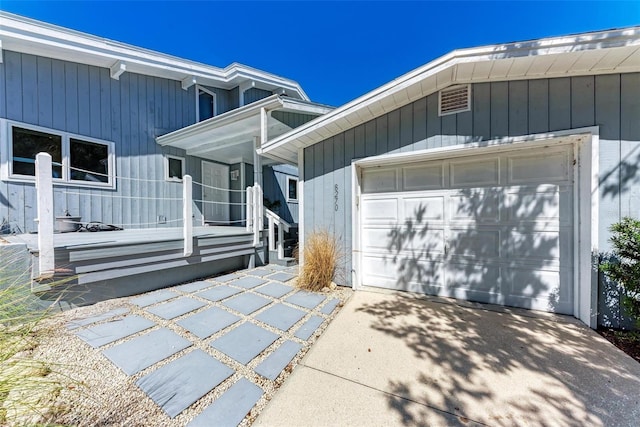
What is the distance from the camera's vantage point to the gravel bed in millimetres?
1553

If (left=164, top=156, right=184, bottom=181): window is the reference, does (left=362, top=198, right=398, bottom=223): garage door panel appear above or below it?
below

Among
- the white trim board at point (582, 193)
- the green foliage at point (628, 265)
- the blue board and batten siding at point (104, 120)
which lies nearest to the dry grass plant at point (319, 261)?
the white trim board at point (582, 193)

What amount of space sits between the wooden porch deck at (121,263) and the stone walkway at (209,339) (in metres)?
0.36

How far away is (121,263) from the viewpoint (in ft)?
11.4

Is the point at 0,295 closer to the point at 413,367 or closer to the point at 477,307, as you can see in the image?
the point at 413,367

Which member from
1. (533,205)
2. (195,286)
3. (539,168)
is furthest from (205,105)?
(533,205)

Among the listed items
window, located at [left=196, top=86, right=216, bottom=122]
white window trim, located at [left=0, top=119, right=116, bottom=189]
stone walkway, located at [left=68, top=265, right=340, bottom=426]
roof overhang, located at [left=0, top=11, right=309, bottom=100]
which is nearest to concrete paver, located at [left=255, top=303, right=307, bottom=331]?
stone walkway, located at [left=68, top=265, right=340, bottom=426]

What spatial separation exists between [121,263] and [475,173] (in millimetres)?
5421

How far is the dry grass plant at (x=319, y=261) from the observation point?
4.04m

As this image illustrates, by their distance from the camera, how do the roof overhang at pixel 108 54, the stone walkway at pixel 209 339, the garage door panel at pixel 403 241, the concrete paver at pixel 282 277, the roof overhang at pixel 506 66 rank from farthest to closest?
the concrete paver at pixel 282 277 → the roof overhang at pixel 108 54 → the garage door panel at pixel 403 241 → the roof overhang at pixel 506 66 → the stone walkway at pixel 209 339

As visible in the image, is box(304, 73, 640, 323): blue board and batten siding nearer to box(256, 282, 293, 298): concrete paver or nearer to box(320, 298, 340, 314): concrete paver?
box(320, 298, 340, 314): concrete paver

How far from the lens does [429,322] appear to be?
2959mm

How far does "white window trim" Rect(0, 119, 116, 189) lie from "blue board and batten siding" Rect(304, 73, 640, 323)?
506 cm

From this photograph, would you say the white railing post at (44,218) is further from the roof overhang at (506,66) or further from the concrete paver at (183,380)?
the roof overhang at (506,66)
